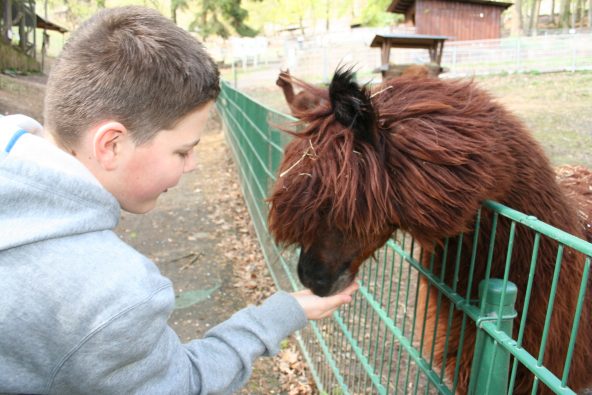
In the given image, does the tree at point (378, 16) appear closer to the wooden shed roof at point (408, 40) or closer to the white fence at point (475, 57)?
the white fence at point (475, 57)

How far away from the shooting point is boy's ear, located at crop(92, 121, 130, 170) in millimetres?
1386

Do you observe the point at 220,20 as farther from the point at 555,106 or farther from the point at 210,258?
the point at 210,258

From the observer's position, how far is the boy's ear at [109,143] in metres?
1.39

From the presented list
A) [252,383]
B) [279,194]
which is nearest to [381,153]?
[279,194]

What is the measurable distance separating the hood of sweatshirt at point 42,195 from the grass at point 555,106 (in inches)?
145

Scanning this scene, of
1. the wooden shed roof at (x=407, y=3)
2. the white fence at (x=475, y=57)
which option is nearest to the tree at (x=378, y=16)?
the wooden shed roof at (x=407, y=3)

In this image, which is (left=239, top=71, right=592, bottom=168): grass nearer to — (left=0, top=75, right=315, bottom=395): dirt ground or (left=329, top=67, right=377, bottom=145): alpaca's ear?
(left=329, top=67, right=377, bottom=145): alpaca's ear

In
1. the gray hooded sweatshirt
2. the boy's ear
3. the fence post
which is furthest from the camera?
the fence post

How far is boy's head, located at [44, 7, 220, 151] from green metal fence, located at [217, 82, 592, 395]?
110 cm

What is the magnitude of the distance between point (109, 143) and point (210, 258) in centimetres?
502

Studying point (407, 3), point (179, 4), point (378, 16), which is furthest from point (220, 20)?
point (378, 16)

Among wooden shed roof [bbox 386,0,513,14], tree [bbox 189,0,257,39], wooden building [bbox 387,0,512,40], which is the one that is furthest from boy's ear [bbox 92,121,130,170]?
tree [bbox 189,0,257,39]

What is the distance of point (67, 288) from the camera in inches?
44.5

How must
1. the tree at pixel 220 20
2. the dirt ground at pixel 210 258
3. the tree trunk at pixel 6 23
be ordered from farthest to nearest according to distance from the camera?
the tree at pixel 220 20, the tree trunk at pixel 6 23, the dirt ground at pixel 210 258
